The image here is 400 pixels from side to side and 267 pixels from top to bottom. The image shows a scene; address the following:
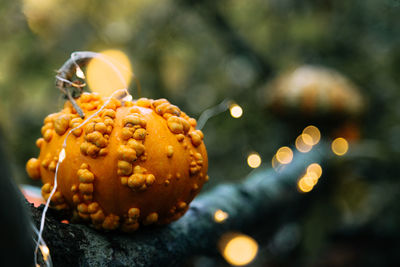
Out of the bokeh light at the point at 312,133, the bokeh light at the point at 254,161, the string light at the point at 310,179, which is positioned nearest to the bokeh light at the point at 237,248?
the bokeh light at the point at 254,161

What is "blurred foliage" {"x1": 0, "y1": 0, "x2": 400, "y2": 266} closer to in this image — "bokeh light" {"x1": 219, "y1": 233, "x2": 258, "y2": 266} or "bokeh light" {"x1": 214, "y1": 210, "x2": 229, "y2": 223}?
"bokeh light" {"x1": 219, "y1": 233, "x2": 258, "y2": 266}

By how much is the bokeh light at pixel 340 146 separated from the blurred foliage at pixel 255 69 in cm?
12


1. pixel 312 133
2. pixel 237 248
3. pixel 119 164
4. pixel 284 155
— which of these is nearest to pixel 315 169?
pixel 284 155

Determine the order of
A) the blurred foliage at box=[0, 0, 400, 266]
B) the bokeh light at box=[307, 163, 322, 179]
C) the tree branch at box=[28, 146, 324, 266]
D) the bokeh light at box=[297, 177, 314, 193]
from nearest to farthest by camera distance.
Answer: the tree branch at box=[28, 146, 324, 266] → the bokeh light at box=[297, 177, 314, 193] → the bokeh light at box=[307, 163, 322, 179] → the blurred foliage at box=[0, 0, 400, 266]

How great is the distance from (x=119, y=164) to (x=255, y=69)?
10.0ft

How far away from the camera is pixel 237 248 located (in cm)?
174

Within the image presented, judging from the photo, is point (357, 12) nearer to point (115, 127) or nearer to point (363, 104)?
point (363, 104)

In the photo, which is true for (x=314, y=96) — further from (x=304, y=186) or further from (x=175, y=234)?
(x=175, y=234)

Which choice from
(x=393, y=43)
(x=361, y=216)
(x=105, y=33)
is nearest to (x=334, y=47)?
→ (x=393, y=43)

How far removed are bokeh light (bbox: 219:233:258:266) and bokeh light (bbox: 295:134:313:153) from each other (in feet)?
4.40

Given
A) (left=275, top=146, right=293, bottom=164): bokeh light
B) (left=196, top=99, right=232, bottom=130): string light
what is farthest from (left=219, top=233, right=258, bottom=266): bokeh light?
(left=275, top=146, right=293, bottom=164): bokeh light

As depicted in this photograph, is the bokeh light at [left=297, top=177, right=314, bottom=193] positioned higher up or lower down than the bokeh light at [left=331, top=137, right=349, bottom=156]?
lower down

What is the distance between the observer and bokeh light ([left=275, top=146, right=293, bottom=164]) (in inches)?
116

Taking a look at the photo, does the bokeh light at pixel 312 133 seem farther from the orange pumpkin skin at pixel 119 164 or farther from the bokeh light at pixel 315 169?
the orange pumpkin skin at pixel 119 164
